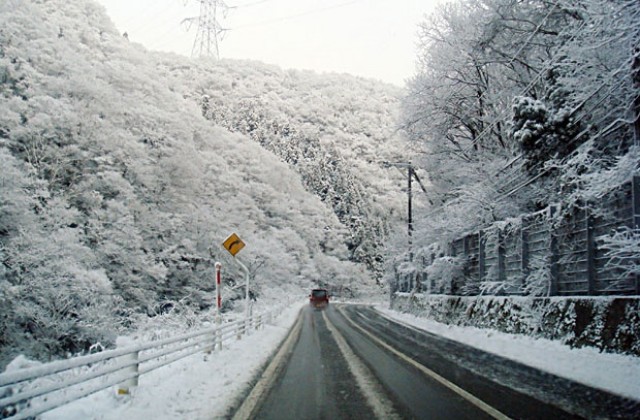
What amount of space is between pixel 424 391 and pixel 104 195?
109 feet

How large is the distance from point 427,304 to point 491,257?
10.2 meters

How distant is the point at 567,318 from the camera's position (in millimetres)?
13180

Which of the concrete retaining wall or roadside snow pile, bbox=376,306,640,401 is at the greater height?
the concrete retaining wall

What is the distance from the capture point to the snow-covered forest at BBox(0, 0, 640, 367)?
15.8 meters

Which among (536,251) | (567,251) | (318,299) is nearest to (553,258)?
(567,251)

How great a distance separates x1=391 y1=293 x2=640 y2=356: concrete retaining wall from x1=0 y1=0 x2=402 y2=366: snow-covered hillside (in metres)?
9.58

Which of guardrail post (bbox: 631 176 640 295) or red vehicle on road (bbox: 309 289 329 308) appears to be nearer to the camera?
guardrail post (bbox: 631 176 640 295)

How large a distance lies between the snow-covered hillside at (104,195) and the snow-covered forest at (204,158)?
13 centimetres

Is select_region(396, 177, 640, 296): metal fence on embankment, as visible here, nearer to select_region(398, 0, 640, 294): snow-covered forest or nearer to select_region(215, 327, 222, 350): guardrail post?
select_region(398, 0, 640, 294): snow-covered forest

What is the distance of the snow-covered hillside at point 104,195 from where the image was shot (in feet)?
80.5

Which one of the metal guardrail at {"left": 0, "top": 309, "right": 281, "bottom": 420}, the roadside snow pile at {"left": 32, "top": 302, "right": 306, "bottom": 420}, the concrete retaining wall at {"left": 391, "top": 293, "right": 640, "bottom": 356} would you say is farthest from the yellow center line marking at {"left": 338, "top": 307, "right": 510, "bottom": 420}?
the metal guardrail at {"left": 0, "top": 309, "right": 281, "bottom": 420}

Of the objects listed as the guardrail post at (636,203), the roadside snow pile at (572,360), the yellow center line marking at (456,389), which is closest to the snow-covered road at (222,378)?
the roadside snow pile at (572,360)

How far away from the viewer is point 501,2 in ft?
68.2

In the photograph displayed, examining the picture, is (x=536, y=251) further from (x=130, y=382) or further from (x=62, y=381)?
(x=62, y=381)
